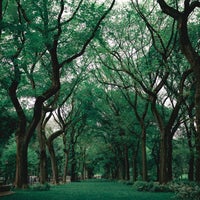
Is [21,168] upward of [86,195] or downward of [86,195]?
upward

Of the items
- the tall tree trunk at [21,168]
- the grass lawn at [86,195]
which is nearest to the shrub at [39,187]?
the tall tree trunk at [21,168]

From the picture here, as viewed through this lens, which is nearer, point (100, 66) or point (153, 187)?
point (153, 187)

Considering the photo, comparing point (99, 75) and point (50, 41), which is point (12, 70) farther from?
point (99, 75)

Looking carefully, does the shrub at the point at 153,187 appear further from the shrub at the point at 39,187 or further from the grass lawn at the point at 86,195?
the shrub at the point at 39,187

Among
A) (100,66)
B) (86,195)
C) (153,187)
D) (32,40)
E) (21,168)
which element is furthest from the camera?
(100,66)

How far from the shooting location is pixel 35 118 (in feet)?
62.5

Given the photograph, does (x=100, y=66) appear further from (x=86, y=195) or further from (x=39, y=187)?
(x=86, y=195)

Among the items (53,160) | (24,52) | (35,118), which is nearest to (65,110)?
(53,160)

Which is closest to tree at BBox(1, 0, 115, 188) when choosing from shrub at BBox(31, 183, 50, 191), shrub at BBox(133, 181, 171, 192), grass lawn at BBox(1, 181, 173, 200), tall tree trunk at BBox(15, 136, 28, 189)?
tall tree trunk at BBox(15, 136, 28, 189)

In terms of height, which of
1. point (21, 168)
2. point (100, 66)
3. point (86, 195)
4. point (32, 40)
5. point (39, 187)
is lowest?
point (86, 195)

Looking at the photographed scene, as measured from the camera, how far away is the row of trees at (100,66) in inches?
618

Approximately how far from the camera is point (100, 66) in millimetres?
28578

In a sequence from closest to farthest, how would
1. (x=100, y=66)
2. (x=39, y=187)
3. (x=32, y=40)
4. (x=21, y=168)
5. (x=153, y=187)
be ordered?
(x=32, y=40) → (x=21, y=168) → (x=153, y=187) → (x=39, y=187) → (x=100, y=66)

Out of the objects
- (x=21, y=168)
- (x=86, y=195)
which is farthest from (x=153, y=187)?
(x=21, y=168)
